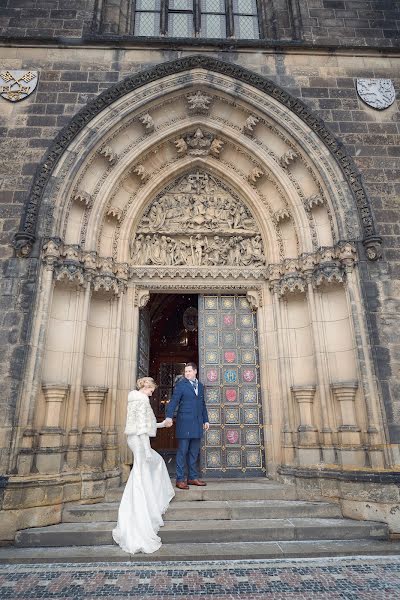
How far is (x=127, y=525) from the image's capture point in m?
4.52

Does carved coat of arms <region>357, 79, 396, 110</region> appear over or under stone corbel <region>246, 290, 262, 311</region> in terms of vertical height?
over

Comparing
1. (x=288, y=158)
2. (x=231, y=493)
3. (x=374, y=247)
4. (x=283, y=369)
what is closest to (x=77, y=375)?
(x=231, y=493)

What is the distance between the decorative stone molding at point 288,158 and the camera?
776 centimetres

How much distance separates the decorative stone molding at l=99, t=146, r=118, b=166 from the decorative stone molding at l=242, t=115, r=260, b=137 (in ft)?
9.32

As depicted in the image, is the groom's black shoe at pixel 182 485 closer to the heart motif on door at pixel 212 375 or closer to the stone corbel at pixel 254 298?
the heart motif on door at pixel 212 375

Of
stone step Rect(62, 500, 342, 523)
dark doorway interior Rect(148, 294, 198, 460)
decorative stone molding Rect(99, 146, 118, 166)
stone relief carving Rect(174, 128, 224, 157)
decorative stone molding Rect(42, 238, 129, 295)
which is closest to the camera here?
stone step Rect(62, 500, 342, 523)

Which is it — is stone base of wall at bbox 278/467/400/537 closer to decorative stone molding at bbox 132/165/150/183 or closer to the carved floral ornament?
the carved floral ornament

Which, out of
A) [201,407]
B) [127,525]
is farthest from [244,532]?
[201,407]

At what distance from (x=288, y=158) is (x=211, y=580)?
7.14 m

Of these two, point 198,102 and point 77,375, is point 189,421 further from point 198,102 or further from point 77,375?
point 198,102

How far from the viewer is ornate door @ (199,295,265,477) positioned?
7.28m

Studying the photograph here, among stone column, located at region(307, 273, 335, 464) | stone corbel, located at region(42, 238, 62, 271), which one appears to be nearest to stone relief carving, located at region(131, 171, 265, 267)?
stone column, located at region(307, 273, 335, 464)

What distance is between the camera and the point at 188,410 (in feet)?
20.4

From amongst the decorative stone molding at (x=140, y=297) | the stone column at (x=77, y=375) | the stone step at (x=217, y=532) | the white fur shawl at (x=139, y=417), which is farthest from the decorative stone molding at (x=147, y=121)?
the stone step at (x=217, y=532)
